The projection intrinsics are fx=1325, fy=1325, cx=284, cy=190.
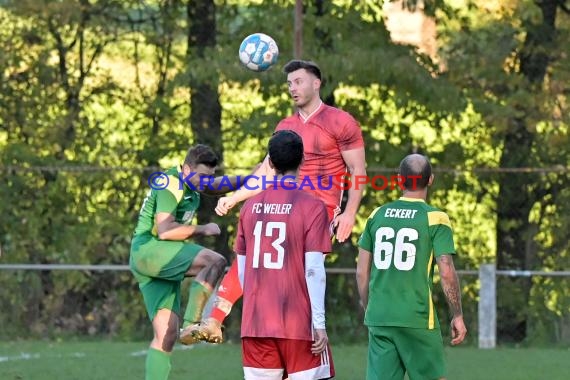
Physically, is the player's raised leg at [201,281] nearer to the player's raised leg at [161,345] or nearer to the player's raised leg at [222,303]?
the player's raised leg at [161,345]

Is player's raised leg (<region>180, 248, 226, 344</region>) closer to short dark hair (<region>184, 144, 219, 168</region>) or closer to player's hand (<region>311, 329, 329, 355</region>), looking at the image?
short dark hair (<region>184, 144, 219, 168</region>)

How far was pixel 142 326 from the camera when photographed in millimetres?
17094

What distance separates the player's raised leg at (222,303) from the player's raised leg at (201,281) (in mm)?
1270

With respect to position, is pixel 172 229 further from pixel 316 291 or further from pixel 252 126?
pixel 252 126

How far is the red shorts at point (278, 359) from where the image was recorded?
21.5 feet

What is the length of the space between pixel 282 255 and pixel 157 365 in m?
3.17

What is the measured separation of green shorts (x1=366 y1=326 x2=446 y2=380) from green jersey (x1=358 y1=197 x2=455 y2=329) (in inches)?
2.2

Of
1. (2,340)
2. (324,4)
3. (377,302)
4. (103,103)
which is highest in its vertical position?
(324,4)

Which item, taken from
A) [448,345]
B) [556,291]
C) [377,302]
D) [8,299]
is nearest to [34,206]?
[8,299]

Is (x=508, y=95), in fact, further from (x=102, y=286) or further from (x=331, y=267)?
(x=102, y=286)

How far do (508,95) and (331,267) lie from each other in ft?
13.2

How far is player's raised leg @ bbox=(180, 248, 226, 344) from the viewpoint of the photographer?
9.41 m

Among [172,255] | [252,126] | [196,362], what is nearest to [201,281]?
[172,255]

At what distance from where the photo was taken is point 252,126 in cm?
1759
